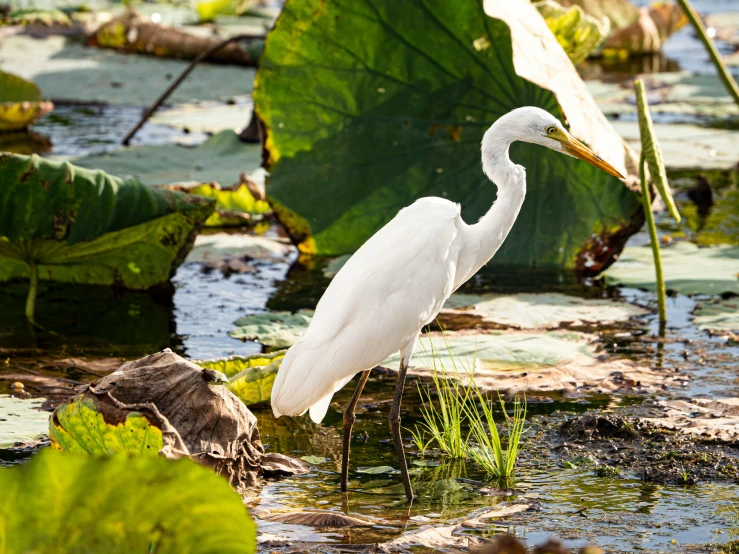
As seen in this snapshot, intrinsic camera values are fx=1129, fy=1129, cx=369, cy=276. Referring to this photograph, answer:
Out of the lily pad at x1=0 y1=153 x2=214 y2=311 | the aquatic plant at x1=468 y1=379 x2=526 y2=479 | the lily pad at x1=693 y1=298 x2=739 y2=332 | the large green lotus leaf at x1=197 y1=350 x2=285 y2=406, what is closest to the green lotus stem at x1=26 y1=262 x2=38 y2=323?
the lily pad at x1=0 y1=153 x2=214 y2=311

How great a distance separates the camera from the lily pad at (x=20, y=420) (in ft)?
12.1

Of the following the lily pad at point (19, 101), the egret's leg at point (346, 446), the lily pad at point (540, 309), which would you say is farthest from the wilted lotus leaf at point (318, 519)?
the lily pad at point (19, 101)

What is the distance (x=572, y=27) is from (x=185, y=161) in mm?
2873

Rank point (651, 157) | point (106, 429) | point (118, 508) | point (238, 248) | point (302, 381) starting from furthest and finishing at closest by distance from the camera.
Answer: point (238, 248)
point (651, 157)
point (302, 381)
point (106, 429)
point (118, 508)

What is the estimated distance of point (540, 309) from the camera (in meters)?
5.33

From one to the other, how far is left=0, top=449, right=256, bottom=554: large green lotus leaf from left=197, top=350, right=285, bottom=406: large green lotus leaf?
167cm

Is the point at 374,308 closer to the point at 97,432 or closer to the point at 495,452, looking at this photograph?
the point at 495,452

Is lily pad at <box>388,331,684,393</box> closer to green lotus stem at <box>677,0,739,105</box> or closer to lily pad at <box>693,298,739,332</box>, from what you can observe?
lily pad at <box>693,298,739,332</box>

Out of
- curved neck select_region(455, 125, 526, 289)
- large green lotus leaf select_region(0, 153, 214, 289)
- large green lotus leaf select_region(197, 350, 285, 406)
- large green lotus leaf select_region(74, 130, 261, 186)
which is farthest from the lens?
large green lotus leaf select_region(74, 130, 261, 186)

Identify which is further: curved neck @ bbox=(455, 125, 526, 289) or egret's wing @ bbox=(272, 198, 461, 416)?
curved neck @ bbox=(455, 125, 526, 289)

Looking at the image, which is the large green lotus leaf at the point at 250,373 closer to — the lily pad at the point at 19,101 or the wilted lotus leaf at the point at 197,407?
the wilted lotus leaf at the point at 197,407

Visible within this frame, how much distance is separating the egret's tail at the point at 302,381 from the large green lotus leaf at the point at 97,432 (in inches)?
22.2

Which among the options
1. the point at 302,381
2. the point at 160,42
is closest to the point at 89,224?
the point at 302,381

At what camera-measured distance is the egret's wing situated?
358 centimetres
